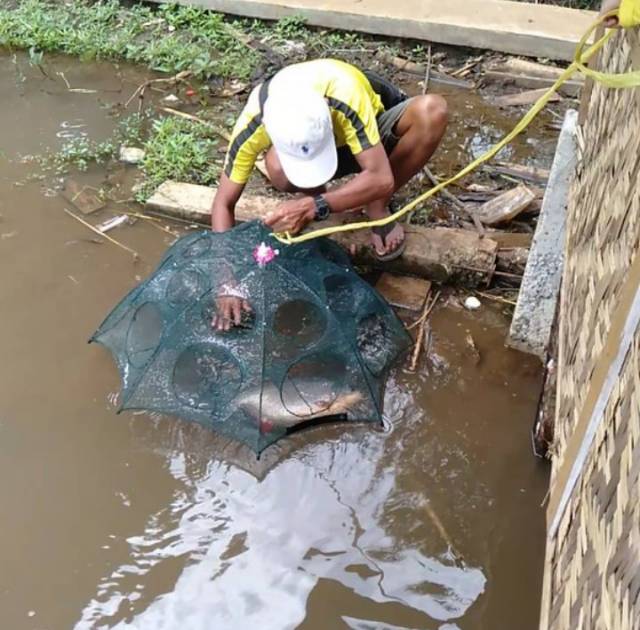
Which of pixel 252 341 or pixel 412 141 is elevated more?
pixel 412 141

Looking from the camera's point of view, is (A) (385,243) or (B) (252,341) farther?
(A) (385,243)

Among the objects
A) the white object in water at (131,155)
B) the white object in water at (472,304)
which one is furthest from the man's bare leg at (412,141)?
the white object in water at (131,155)

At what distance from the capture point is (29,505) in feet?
9.28

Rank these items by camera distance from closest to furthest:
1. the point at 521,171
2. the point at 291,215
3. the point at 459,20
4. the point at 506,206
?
1. the point at 291,215
2. the point at 506,206
3. the point at 521,171
4. the point at 459,20

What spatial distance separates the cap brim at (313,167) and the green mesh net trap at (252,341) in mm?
251

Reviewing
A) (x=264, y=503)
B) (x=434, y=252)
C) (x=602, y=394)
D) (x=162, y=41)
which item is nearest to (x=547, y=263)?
(x=434, y=252)

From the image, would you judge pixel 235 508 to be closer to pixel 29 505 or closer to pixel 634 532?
pixel 29 505

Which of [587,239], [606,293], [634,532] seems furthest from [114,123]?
[634,532]

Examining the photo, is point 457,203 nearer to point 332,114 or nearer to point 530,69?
point 332,114

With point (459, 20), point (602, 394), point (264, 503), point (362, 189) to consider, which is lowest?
point (264, 503)

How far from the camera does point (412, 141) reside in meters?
3.45

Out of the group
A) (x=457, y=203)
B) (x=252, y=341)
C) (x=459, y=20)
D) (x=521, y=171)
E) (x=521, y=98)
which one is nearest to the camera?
(x=252, y=341)

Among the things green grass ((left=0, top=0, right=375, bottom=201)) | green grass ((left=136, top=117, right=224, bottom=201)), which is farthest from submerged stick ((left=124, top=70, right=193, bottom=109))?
green grass ((left=136, top=117, right=224, bottom=201))

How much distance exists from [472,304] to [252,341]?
1.13 m
